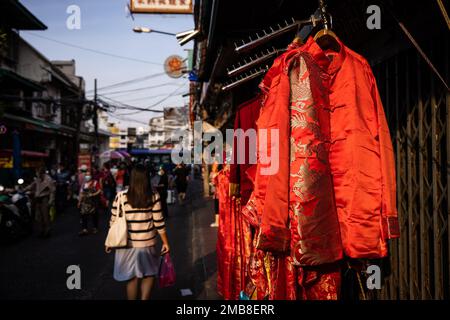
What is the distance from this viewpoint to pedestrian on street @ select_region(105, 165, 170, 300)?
13.8ft

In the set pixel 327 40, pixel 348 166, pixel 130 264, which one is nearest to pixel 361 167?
pixel 348 166

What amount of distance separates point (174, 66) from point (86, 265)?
50.8ft

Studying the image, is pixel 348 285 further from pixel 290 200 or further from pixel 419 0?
pixel 419 0

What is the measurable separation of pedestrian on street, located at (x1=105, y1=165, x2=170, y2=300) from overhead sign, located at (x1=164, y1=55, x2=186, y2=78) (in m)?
17.0

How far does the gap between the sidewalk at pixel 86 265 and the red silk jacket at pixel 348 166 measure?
12.3ft

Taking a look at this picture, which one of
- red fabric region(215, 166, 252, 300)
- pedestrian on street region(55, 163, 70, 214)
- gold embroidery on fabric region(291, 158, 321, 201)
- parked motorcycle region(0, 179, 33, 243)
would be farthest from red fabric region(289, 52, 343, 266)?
pedestrian on street region(55, 163, 70, 214)

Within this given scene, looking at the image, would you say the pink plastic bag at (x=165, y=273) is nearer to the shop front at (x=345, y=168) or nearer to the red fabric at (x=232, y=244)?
the red fabric at (x=232, y=244)

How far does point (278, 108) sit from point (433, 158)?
136 centimetres

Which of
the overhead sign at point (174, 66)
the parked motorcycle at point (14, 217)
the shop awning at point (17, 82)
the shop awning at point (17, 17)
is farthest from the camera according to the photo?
the overhead sign at point (174, 66)

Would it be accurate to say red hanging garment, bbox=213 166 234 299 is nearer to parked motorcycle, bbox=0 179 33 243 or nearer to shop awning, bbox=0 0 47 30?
parked motorcycle, bbox=0 179 33 243

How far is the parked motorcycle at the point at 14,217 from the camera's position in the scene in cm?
888

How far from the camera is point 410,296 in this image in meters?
2.96

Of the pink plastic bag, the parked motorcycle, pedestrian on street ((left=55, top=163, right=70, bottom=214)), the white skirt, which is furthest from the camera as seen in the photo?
pedestrian on street ((left=55, top=163, right=70, bottom=214))

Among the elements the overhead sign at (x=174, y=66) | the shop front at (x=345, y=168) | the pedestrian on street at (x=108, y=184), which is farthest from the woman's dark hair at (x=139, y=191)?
the overhead sign at (x=174, y=66)
